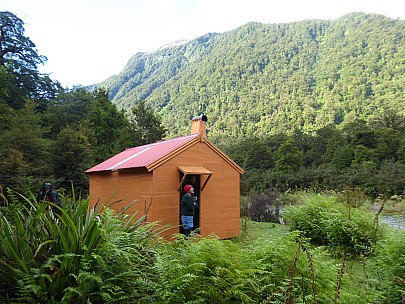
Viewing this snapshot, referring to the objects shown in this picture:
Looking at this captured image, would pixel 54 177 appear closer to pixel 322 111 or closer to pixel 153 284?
pixel 153 284

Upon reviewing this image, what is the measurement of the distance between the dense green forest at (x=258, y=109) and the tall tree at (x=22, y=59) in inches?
5.5

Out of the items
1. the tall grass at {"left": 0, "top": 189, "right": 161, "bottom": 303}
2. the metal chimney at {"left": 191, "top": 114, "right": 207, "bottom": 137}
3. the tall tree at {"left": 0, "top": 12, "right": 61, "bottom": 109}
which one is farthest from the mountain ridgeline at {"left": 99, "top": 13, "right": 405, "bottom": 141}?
the tall grass at {"left": 0, "top": 189, "right": 161, "bottom": 303}

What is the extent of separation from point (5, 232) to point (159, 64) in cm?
15599

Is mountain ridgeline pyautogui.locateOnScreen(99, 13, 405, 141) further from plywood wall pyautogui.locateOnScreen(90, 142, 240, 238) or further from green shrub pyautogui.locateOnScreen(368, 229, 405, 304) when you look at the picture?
green shrub pyautogui.locateOnScreen(368, 229, 405, 304)

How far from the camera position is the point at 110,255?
2725mm

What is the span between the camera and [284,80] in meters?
85.2

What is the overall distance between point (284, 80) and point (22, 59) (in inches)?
2707

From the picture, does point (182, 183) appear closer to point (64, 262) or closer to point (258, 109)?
point (64, 262)

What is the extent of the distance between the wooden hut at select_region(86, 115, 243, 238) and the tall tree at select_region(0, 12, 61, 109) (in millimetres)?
26854

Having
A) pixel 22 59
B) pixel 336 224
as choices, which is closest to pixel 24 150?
pixel 336 224

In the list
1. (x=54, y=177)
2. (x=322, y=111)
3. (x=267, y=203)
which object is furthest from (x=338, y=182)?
(x=322, y=111)

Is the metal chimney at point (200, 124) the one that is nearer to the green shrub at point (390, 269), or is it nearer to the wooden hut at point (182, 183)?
the wooden hut at point (182, 183)

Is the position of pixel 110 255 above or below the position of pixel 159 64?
below

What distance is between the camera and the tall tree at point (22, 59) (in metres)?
31.7
